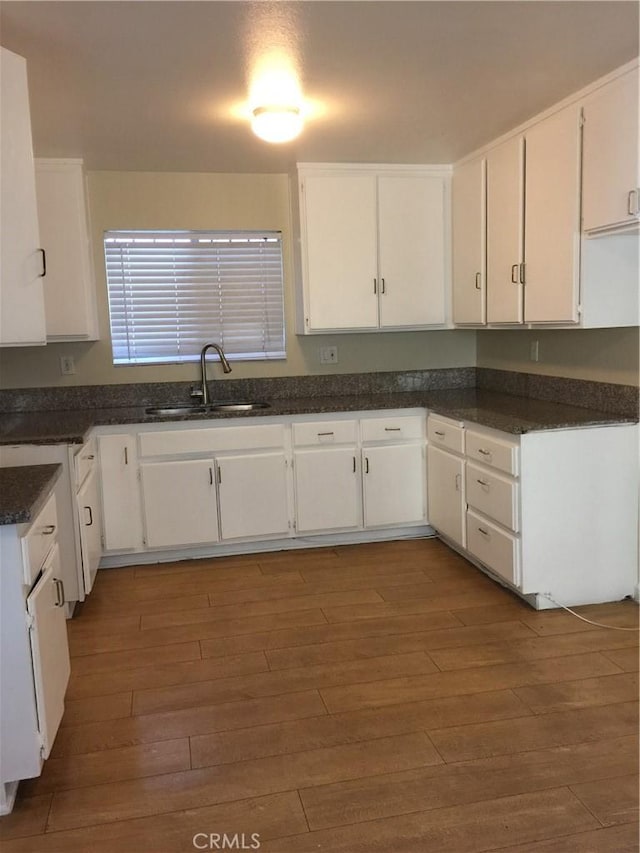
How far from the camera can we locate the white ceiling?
2166mm

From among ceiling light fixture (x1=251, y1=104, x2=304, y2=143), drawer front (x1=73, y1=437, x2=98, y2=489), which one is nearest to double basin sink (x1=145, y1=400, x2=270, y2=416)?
drawer front (x1=73, y1=437, x2=98, y2=489)

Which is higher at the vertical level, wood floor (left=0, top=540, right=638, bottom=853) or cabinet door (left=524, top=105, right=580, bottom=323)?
cabinet door (left=524, top=105, right=580, bottom=323)

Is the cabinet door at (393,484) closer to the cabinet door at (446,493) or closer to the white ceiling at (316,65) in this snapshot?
the cabinet door at (446,493)

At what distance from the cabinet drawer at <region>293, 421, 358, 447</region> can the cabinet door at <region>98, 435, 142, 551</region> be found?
0.92 metres

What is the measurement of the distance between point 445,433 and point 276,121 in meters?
1.84

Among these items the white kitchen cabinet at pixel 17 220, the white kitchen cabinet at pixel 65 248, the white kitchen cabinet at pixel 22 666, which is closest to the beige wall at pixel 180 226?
the white kitchen cabinet at pixel 65 248

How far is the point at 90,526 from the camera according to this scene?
11.3 ft

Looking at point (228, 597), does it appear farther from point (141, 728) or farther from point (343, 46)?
point (343, 46)

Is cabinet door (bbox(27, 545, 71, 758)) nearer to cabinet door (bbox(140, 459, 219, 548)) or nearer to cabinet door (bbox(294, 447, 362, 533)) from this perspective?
cabinet door (bbox(140, 459, 219, 548))

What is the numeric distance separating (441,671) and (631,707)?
66 cm

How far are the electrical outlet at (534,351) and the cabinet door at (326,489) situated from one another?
117 cm

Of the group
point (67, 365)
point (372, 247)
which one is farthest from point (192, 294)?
point (372, 247)

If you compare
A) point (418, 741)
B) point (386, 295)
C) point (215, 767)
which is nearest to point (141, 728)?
point (215, 767)

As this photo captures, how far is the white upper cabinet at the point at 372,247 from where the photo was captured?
4.15 metres
